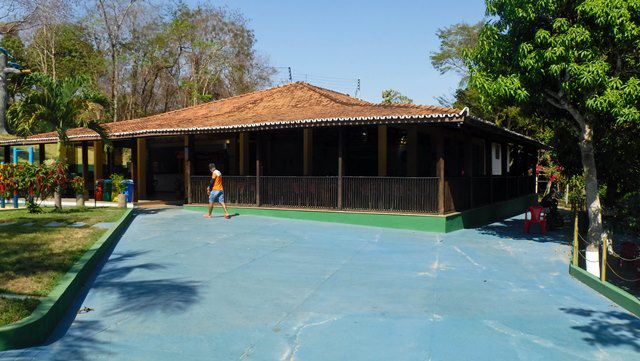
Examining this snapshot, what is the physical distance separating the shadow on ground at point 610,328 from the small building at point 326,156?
5.68 m

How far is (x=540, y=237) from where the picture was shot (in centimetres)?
1183

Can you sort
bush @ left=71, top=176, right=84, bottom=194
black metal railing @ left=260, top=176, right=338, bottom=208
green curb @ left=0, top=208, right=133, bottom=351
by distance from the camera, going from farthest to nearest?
black metal railing @ left=260, top=176, right=338, bottom=208, bush @ left=71, top=176, right=84, bottom=194, green curb @ left=0, top=208, right=133, bottom=351

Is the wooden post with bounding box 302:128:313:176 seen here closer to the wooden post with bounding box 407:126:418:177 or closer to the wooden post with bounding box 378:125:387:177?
the wooden post with bounding box 378:125:387:177

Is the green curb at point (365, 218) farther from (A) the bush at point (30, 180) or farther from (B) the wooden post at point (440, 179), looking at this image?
(A) the bush at point (30, 180)

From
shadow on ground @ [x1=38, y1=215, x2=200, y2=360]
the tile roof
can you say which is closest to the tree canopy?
the tile roof

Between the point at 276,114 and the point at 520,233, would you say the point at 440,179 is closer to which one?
the point at 520,233

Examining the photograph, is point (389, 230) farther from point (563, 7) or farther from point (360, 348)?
point (360, 348)

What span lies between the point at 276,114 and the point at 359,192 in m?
4.54

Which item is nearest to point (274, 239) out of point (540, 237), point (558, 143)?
point (540, 237)

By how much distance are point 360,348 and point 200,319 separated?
6.08ft

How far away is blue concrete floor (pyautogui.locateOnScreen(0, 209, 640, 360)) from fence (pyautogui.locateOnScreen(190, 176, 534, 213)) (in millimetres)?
2443

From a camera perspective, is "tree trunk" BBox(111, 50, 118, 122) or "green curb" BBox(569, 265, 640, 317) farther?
"tree trunk" BBox(111, 50, 118, 122)

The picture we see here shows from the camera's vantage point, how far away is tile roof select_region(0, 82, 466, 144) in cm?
1188

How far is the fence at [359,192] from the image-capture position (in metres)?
12.1
